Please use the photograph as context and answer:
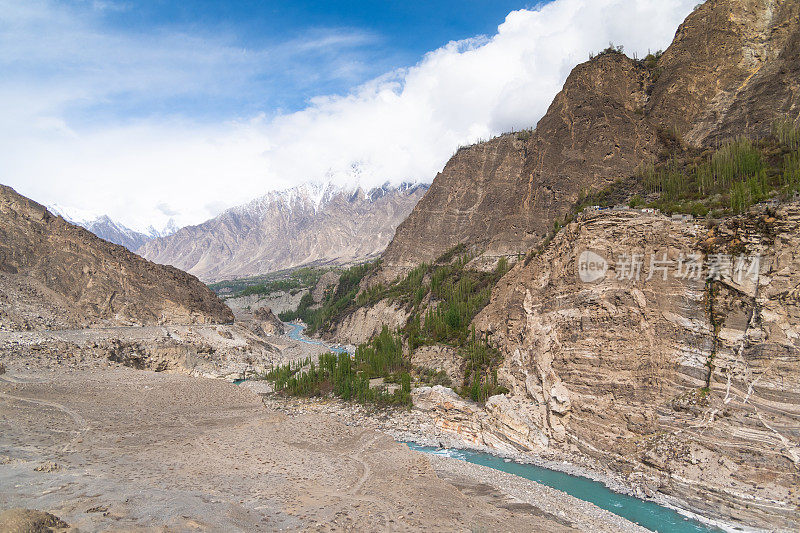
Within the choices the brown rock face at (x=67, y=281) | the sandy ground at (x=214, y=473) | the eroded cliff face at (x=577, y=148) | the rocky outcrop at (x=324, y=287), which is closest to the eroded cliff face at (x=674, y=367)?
the sandy ground at (x=214, y=473)

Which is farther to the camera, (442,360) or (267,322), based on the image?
(267,322)

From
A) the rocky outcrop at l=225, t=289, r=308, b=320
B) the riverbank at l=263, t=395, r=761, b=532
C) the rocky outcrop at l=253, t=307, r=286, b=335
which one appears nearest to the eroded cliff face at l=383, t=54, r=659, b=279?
the riverbank at l=263, t=395, r=761, b=532

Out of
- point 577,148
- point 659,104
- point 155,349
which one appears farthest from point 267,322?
point 659,104

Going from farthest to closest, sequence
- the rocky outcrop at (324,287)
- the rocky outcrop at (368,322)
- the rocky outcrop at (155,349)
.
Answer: the rocky outcrop at (324,287)
the rocky outcrop at (368,322)
the rocky outcrop at (155,349)

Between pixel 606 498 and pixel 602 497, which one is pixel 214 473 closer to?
pixel 602 497

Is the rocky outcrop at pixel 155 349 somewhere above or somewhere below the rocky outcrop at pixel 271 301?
above

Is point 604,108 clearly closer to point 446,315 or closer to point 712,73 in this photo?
point 712,73

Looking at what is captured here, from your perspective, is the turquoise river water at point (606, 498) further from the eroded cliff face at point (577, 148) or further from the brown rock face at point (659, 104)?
the eroded cliff face at point (577, 148)
